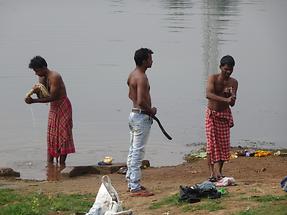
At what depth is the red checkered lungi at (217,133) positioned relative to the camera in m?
9.22

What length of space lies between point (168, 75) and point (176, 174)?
9969 millimetres

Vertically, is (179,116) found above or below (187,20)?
below

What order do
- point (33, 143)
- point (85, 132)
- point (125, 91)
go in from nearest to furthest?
1. point (33, 143)
2. point (85, 132)
3. point (125, 91)

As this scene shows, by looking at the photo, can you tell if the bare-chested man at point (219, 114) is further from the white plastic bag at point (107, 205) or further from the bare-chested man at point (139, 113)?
the white plastic bag at point (107, 205)

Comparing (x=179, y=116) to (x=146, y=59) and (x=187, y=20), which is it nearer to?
(x=146, y=59)

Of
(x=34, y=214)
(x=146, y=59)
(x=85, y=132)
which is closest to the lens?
(x=34, y=214)

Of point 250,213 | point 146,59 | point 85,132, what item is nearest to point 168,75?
point 85,132

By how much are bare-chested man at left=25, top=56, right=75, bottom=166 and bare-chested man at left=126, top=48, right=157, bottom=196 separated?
2.59 meters

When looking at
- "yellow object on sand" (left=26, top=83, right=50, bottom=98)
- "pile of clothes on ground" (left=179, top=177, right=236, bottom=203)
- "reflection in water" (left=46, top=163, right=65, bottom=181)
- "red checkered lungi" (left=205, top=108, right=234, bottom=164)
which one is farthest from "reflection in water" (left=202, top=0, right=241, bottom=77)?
"pile of clothes on ground" (left=179, top=177, right=236, bottom=203)

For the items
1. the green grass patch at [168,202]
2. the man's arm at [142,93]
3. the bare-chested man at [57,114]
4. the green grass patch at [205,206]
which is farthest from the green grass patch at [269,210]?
the bare-chested man at [57,114]

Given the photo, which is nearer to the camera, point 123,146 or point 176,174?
point 176,174

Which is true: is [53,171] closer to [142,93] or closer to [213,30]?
[142,93]

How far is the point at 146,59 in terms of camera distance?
8422 mm

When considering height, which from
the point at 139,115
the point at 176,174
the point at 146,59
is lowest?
the point at 176,174
